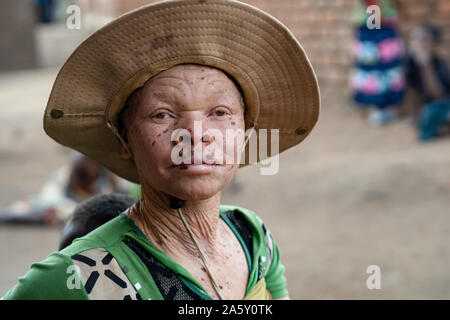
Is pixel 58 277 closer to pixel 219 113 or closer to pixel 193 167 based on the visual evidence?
pixel 193 167

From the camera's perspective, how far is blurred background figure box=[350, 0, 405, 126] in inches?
371

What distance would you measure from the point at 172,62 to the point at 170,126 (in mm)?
160

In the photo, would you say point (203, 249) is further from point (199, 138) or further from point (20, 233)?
point (20, 233)

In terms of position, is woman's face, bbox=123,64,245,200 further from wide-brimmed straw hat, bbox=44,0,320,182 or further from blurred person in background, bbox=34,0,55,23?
blurred person in background, bbox=34,0,55,23

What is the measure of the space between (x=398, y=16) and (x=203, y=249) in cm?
873

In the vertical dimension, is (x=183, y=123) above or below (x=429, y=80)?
below

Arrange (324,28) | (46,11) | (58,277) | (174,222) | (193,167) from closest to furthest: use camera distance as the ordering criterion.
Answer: (58,277) → (193,167) → (174,222) → (324,28) → (46,11)

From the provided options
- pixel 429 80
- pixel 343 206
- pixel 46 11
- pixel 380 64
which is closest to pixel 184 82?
pixel 343 206

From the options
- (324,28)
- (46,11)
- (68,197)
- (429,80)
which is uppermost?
(46,11)

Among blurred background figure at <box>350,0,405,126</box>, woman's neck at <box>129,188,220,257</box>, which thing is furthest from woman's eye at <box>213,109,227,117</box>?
blurred background figure at <box>350,0,405,126</box>

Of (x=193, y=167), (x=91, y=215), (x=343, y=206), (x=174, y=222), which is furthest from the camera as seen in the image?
(x=343, y=206)

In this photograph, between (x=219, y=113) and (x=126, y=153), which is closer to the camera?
(x=219, y=113)

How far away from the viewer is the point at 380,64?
953 centimetres

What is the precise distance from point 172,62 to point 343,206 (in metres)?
5.25
